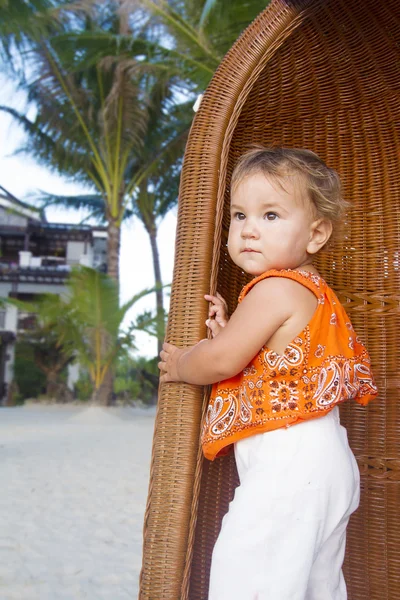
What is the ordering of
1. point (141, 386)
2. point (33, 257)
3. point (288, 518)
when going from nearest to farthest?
1. point (288, 518)
2. point (141, 386)
3. point (33, 257)

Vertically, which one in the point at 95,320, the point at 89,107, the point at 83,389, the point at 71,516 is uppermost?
the point at 89,107

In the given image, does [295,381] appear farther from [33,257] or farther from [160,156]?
[33,257]

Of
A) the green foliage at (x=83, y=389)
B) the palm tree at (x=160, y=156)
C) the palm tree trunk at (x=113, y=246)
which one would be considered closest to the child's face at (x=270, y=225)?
the palm tree at (x=160, y=156)

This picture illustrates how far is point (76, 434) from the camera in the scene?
8719mm

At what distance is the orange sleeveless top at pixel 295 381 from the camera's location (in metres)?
1.29

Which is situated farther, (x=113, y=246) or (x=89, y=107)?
(x=113, y=246)

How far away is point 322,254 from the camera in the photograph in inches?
79.8

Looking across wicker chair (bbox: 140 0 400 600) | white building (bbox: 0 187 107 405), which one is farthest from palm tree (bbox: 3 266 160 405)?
wicker chair (bbox: 140 0 400 600)

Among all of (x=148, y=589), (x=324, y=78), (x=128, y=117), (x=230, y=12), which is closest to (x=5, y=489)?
(x=148, y=589)

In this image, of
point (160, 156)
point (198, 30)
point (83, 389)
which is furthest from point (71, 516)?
point (83, 389)

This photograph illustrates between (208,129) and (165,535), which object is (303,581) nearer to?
(165,535)

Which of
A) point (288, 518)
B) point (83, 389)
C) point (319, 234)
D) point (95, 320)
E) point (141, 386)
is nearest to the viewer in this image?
point (288, 518)

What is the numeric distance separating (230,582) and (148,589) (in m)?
0.29

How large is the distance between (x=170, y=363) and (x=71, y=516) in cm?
267
